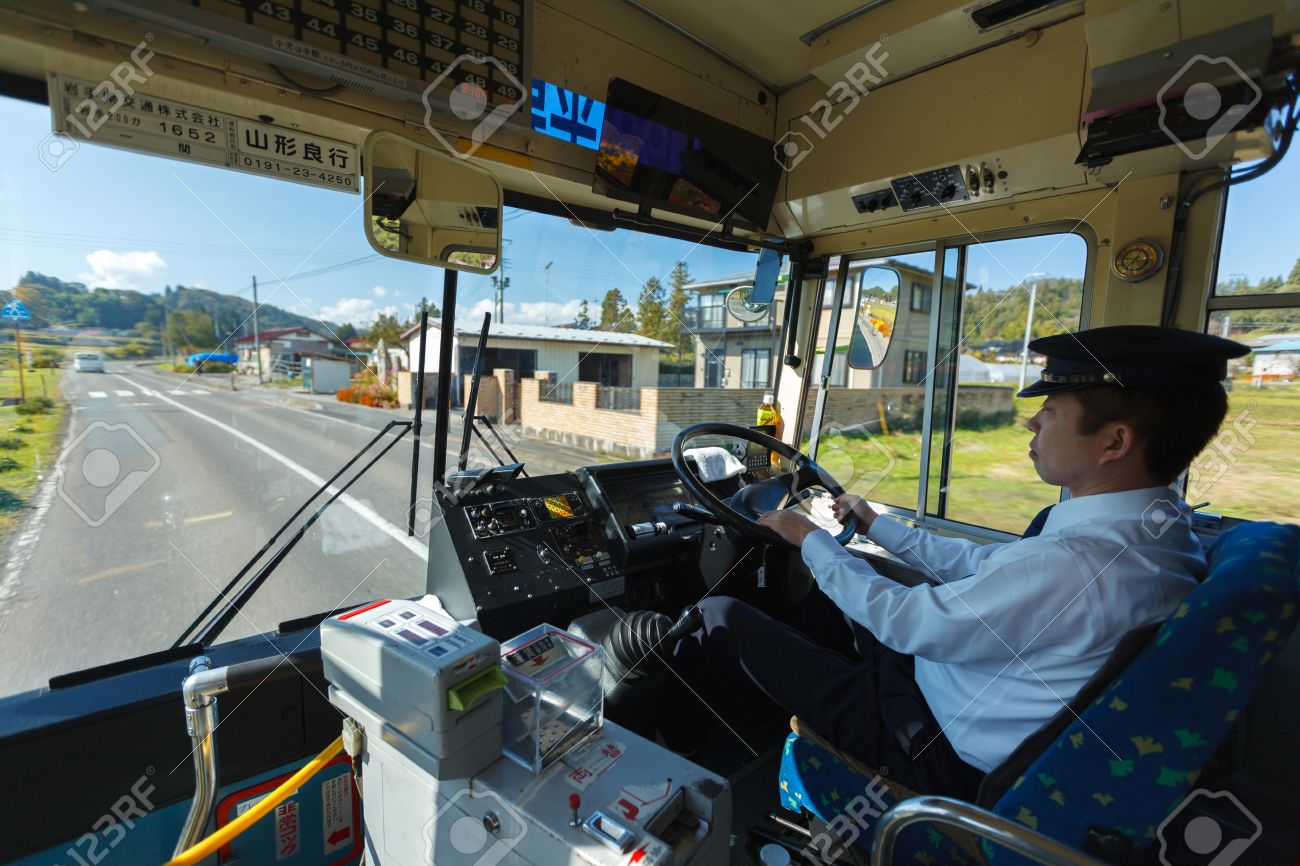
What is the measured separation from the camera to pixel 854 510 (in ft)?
5.65

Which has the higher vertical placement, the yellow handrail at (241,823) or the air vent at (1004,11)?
the air vent at (1004,11)

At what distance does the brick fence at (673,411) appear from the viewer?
2.22m

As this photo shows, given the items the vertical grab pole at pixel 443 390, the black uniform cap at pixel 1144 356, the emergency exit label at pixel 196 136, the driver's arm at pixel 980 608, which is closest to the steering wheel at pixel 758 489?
the driver's arm at pixel 980 608

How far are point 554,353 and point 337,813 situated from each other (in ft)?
5.20

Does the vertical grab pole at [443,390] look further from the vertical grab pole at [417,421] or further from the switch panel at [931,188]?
the switch panel at [931,188]

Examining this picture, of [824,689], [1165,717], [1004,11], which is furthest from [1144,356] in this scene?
[1004,11]

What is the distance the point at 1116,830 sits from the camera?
34.9 inches

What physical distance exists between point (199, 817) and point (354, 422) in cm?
99

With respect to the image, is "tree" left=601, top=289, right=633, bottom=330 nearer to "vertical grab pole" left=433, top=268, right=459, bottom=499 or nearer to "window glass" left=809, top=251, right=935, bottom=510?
"vertical grab pole" left=433, top=268, right=459, bottom=499

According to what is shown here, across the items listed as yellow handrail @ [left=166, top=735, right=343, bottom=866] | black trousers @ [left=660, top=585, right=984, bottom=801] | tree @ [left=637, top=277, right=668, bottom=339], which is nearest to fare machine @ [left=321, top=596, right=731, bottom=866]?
yellow handrail @ [left=166, top=735, right=343, bottom=866]

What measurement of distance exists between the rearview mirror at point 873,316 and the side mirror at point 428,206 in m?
2.02

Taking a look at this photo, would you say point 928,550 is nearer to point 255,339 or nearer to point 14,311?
point 255,339

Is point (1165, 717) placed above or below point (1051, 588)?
below

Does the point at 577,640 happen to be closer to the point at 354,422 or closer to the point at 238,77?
the point at 354,422
